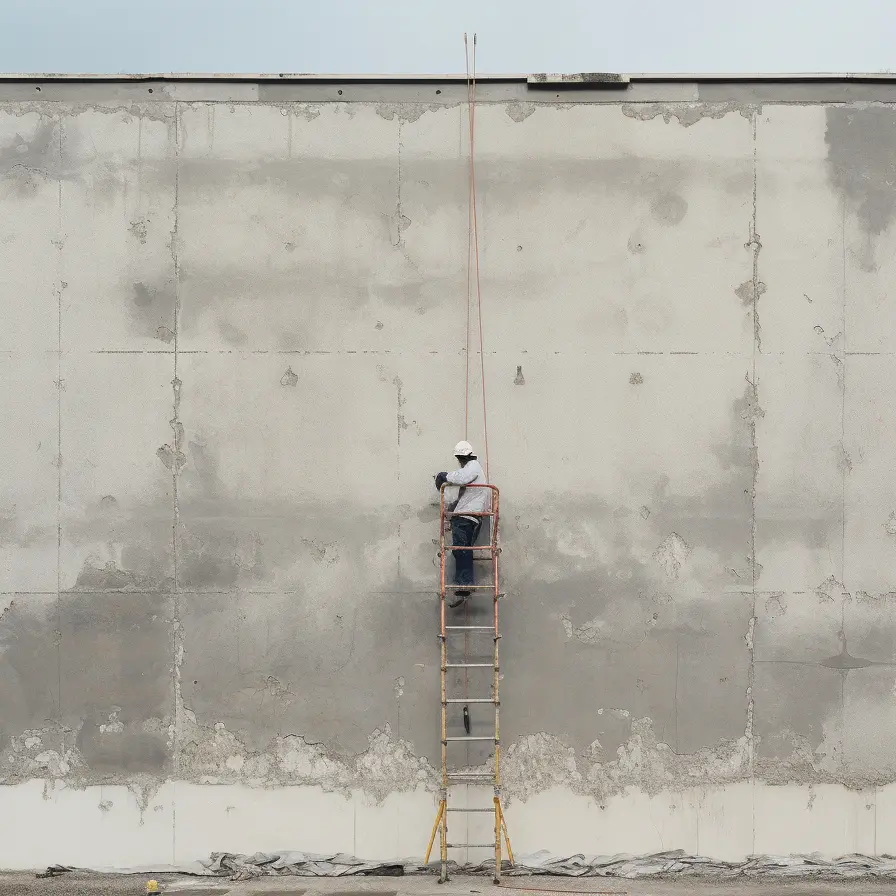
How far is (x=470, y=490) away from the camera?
942 cm

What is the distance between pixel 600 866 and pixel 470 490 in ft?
12.4

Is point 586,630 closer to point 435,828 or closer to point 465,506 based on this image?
point 465,506

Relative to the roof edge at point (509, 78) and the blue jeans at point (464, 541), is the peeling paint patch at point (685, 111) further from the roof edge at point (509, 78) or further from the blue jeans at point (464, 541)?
the blue jeans at point (464, 541)

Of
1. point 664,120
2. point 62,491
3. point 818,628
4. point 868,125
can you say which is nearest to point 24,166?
point 62,491

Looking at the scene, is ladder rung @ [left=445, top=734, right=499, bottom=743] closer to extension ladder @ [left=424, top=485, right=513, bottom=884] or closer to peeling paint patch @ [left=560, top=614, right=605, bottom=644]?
extension ladder @ [left=424, top=485, right=513, bottom=884]

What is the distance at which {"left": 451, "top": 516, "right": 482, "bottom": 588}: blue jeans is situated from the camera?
371 inches

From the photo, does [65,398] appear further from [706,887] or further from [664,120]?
[706,887]

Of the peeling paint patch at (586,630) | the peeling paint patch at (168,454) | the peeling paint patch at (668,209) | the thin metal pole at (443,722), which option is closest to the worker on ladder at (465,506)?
the thin metal pole at (443,722)

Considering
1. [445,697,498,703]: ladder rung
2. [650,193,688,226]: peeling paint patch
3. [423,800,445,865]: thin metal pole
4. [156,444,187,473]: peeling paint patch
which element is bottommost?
[423,800,445,865]: thin metal pole

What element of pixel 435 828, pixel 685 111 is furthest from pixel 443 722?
pixel 685 111

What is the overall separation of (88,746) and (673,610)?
5.77m

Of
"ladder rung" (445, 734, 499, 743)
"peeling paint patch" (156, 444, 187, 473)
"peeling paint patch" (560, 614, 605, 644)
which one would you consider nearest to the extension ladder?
"ladder rung" (445, 734, 499, 743)

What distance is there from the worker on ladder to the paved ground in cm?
259

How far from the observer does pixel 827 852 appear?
9523 millimetres
